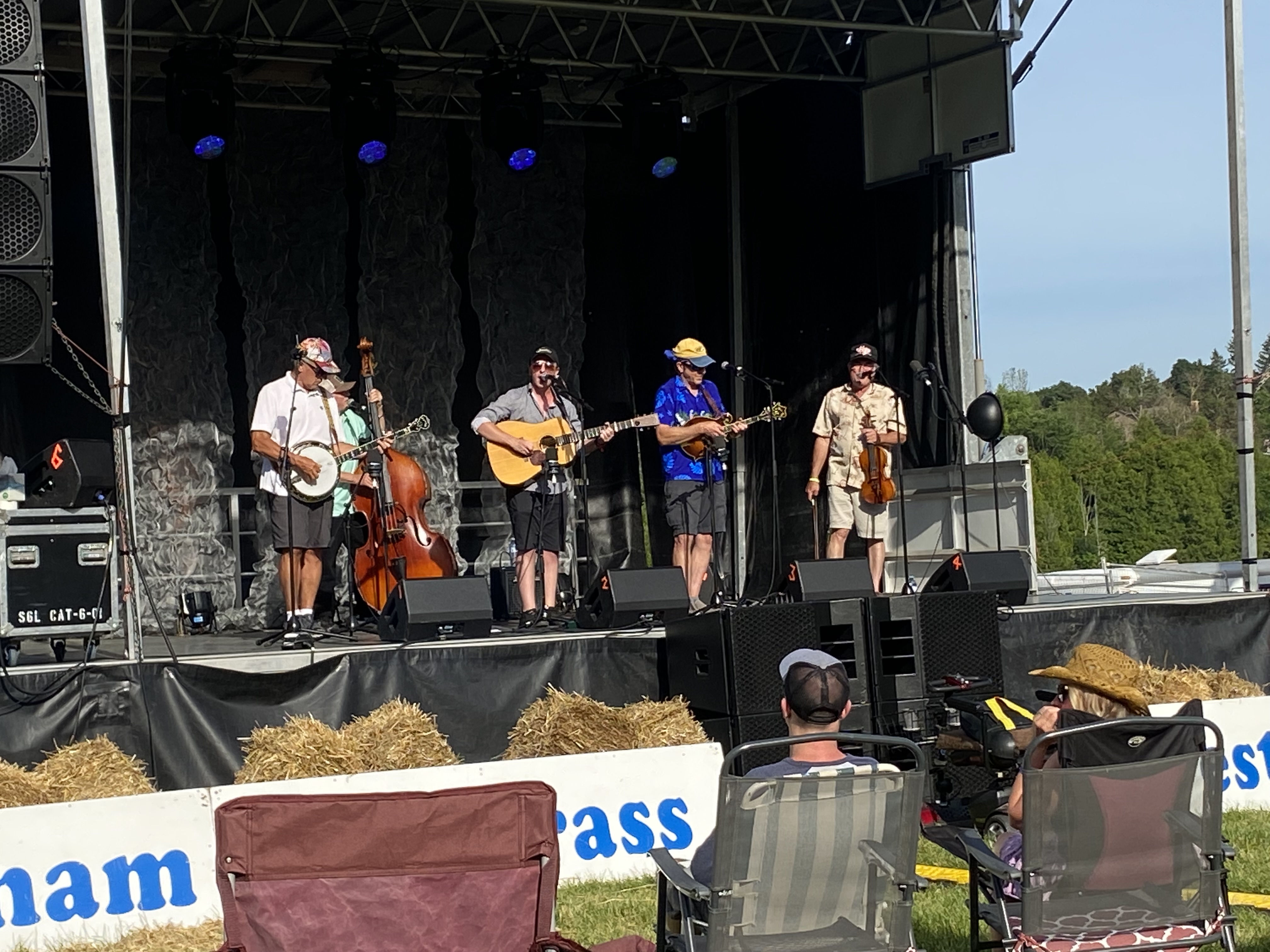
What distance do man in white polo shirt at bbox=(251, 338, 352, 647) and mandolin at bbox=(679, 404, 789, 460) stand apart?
6.52 ft

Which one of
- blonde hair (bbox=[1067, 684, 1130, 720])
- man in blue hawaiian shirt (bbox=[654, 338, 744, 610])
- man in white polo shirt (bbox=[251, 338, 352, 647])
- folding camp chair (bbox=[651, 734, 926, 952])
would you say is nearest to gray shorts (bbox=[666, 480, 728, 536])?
man in blue hawaiian shirt (bbox=[654, 338, 744, 610])

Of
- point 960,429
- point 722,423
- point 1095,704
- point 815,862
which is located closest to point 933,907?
point 1095,704

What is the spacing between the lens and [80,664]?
641 cm

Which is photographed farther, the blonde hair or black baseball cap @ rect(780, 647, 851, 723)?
the blonde hair

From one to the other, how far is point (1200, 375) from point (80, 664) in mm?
57144

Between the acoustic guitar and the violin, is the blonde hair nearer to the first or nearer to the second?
the acoustic guitar

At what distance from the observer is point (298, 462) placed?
25.6 ft

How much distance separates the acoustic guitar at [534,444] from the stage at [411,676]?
45.5 inches

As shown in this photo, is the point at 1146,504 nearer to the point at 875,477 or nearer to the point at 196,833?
the point at 875,477

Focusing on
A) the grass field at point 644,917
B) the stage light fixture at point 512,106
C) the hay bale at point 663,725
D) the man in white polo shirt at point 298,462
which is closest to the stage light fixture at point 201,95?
the stage light fixture at point 512,106

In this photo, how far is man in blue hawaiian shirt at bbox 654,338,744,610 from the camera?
9055 mm

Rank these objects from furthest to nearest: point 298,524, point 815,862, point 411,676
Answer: point 298,524
point 411,676
point 815,862

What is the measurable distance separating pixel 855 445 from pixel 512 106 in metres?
3.29

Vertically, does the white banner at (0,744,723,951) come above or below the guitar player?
below
